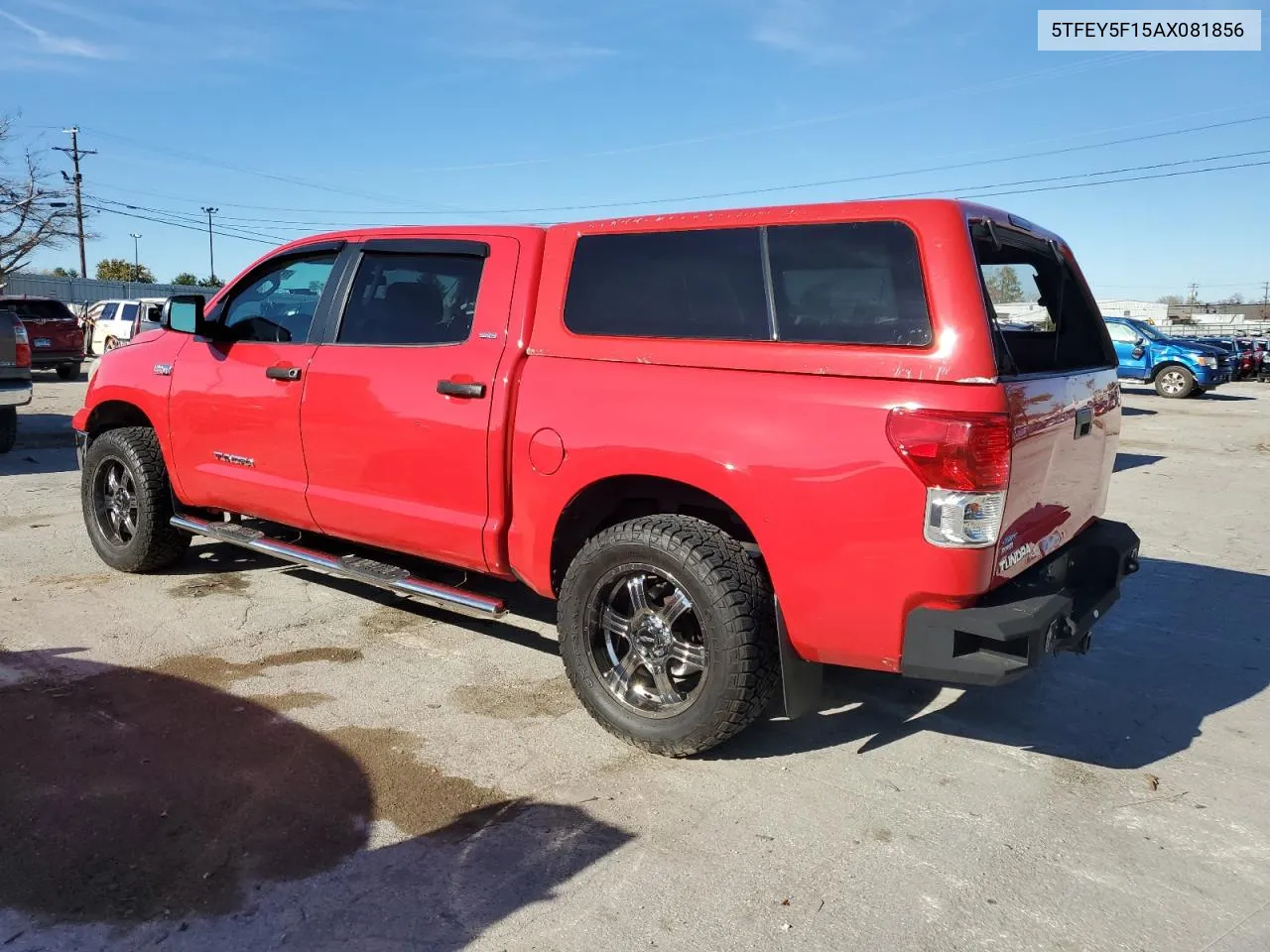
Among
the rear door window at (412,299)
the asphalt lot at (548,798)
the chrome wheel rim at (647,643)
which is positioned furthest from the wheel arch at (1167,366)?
the chrome wheel rim at (647,643)

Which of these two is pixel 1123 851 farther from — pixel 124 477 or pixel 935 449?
pixel 124 477

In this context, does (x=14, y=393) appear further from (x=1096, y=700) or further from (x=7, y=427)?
(x=1096, y=700)

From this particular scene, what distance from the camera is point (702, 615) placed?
3410mm

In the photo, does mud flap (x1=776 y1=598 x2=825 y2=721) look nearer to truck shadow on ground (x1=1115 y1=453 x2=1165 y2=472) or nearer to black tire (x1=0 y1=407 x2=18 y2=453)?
truck shadow on ground (x1=1115 y1=453 x2=1165 y2=472)

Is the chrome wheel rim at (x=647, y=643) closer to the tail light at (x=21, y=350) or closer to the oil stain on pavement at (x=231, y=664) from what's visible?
the oil stain on pavement at (x=231, y=664)

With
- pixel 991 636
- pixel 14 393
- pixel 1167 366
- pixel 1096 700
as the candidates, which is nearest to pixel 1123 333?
pixel 1167 366

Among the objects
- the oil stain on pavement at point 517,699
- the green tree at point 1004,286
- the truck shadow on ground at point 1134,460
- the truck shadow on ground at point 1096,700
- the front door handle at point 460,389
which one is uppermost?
the green tree at point 1004,286

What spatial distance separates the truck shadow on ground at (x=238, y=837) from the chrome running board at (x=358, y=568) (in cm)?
68

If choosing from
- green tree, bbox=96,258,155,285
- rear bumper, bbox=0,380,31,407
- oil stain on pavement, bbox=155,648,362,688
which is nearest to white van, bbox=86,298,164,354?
rear bumper, bbox=0,380,31,407

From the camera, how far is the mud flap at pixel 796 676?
332 cm

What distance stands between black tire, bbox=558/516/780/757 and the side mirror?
272cm

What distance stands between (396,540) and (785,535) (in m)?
2.00

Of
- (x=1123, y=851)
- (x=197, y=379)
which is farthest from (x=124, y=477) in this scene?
(x=1123, y=851)

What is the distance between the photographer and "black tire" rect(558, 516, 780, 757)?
3357 mm
